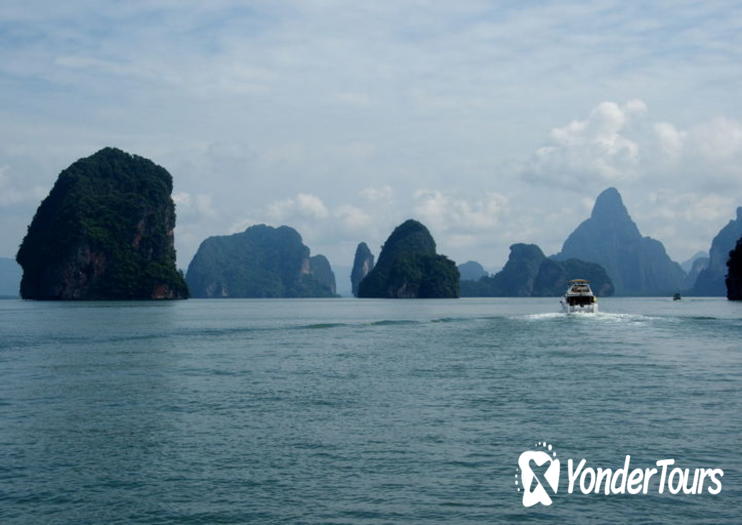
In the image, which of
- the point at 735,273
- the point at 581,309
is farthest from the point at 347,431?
the point at 735,273

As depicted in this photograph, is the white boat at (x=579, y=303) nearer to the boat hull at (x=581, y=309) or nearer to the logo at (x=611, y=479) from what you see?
the boat hull at (x=581, y=309)

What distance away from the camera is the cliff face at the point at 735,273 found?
Result: 172 meters

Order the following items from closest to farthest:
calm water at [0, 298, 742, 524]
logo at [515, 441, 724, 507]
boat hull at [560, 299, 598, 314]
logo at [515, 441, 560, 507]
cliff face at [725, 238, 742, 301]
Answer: calm water at [0, 298, 742, 524] < logo at [515, 441, 560, 507] < logo at [515, 441, 724, 507] < boat hull at [560, 299, 598, 314] < cliff face at [725, 238, 742, 301]

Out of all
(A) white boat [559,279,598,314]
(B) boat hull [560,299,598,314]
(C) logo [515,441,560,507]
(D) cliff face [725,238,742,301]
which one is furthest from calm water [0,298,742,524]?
(D) cliff face [725,238,742,301]

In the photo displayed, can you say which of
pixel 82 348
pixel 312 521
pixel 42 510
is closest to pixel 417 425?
pixel 312 521

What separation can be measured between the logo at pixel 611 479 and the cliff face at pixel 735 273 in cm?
16939

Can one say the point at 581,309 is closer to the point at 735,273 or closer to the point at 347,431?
the point at 347,431

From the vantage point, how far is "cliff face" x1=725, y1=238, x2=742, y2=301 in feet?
565

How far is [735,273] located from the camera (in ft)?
592

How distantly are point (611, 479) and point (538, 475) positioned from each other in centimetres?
172

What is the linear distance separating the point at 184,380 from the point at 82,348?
2237 centimetres

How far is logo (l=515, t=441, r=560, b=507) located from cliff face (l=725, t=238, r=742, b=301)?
169209 mm

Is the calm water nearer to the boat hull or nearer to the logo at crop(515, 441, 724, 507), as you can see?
the logo at crop(515, 441, 724, 507)

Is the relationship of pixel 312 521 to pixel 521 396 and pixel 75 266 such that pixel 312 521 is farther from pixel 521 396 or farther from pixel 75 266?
pixel 75 266
